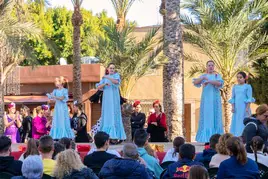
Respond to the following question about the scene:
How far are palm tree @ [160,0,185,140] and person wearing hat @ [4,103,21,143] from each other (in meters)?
4.69

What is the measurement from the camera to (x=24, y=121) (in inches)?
720

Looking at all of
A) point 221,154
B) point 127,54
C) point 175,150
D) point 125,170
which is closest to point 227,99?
point 127,54

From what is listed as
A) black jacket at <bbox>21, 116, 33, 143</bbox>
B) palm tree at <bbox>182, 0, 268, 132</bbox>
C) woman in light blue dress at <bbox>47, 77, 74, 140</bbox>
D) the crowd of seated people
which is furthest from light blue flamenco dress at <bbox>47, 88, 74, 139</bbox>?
palm tree at <bbox>182, 0, 268, 132</bbox>

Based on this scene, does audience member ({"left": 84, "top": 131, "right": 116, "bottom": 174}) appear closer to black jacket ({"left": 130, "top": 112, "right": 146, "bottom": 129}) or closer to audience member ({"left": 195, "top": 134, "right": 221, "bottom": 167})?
audience member ({"left": 195, "top": 134, "right": 221, "bottom": 167})

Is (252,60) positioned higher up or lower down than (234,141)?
higher up

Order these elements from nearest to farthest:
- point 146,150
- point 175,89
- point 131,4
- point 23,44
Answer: point 146,150
point 175,89
point 23,44
point 131,4

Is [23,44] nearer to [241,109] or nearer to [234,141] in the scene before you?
[241,109]

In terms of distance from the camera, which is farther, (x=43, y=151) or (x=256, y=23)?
(x=256, y=23)

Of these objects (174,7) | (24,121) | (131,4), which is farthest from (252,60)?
(24,121)

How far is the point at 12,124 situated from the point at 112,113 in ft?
15.6

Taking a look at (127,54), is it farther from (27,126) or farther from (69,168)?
(69,168)

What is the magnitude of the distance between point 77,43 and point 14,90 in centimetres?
1453

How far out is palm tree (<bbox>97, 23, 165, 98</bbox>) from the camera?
22.5 m

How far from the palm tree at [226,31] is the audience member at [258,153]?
50.9 feet
